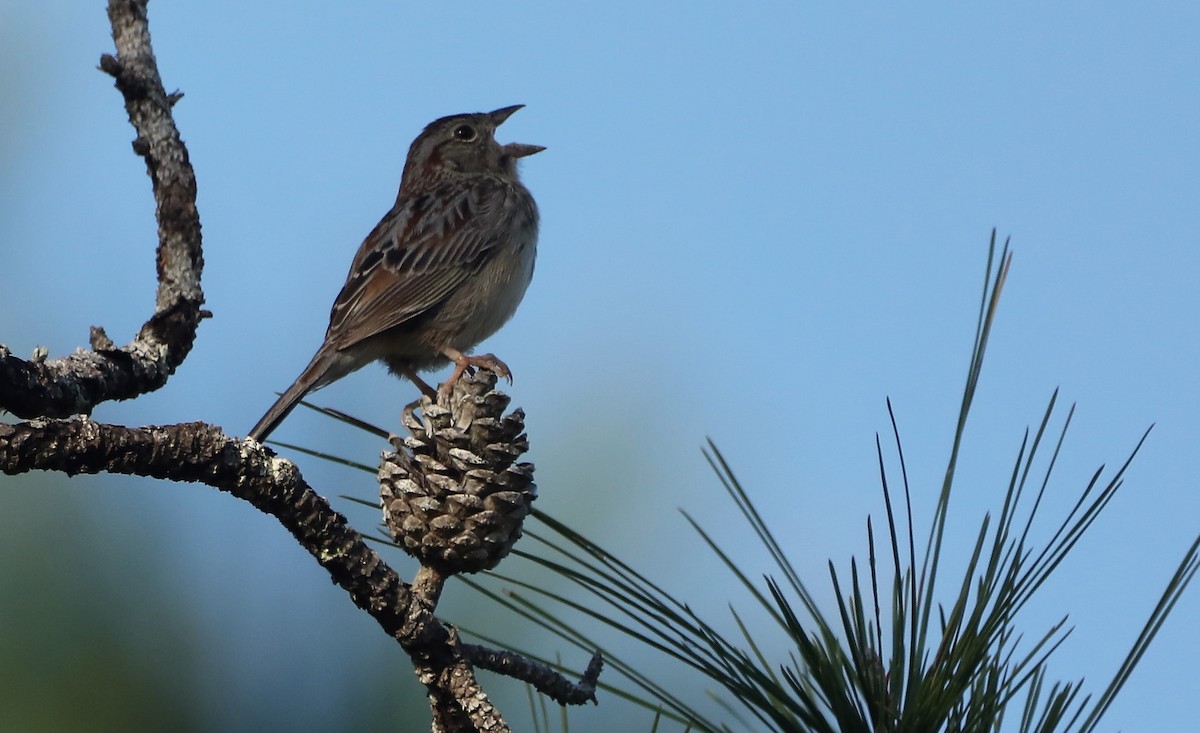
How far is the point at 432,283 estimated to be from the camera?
5.59m

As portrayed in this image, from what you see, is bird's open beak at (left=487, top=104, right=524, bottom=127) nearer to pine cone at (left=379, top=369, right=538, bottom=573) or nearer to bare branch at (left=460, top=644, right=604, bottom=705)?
pine cone at (left=379, top=369, right=538, bottom=573)

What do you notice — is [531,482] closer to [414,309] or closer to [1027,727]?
[1027,727]

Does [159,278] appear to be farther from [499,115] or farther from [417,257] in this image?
[499,115]

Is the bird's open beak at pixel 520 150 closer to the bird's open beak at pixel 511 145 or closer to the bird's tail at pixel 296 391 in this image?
the bird's open beak at pixel 511 145

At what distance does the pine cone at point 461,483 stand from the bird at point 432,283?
7.78 ft

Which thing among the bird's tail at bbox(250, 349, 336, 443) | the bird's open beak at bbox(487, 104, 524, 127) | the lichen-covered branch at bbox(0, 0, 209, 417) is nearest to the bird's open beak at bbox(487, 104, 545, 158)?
the bird's open beak at bbox(487, 104, 524, 127)

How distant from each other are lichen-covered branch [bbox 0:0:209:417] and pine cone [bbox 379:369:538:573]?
0.57 m

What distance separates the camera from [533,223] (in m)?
6.16

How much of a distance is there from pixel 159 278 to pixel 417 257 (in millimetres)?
2966

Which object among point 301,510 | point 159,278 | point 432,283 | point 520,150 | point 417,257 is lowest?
point 301,510

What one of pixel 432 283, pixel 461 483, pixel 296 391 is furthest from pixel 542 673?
pixel 432 283

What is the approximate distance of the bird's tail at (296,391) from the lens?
4.46 m

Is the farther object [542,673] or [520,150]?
[520,150]

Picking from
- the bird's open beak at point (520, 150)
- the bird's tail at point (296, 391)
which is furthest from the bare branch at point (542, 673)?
the bird's open beak at point (520, 150)
